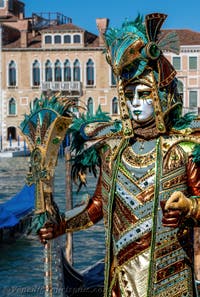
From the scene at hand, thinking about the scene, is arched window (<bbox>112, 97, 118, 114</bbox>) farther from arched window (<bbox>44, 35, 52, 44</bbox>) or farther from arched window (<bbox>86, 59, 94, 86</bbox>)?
arched window (<bbox>44, 35, 52, 44</bbox>)

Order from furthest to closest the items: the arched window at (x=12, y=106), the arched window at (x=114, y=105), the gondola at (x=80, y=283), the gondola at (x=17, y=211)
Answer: the arched window at (x=12, y=106) < the arched window at (x=114, y=105) < the gondola at (x=17, y=211) < the gondola at (x=80, y=283)

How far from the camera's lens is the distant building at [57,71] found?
28.4m

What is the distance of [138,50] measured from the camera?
1.85 m

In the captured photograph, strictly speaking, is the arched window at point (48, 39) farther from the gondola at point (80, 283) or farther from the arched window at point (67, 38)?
the gondola at point (80, 283)

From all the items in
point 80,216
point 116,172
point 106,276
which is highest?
point 116,172

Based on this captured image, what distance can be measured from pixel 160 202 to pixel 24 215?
635 centimetres

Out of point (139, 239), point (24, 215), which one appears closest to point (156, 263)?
point (139, 239)

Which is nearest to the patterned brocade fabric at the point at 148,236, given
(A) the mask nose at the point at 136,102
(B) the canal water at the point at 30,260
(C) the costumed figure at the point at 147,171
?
(C) the costumed figure at the point at 147,171

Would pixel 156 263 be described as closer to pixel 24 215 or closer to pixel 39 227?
pixel 39 227

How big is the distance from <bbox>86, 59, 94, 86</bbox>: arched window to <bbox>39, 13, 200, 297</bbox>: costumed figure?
1065 inches

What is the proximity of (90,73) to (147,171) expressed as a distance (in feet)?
89.5

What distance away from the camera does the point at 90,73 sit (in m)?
29.0

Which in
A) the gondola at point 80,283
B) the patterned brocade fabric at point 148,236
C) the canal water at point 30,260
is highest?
the patterned brocade fabric at point 148,236

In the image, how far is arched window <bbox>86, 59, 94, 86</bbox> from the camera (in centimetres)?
2880
